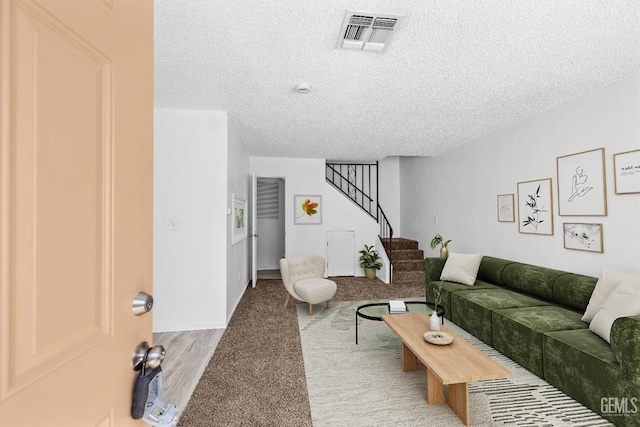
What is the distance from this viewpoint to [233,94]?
3.21 meters

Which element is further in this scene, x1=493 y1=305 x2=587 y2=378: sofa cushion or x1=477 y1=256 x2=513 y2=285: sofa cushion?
x1=477 y1=256 x2=513 y2=285: sofa cushion

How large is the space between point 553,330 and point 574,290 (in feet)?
2.47

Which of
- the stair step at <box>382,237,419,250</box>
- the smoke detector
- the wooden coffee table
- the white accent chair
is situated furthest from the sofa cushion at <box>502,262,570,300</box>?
the smoke detector

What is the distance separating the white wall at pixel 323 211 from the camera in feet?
22.0

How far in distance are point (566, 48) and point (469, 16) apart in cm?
100

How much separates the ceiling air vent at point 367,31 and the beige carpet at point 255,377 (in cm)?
255

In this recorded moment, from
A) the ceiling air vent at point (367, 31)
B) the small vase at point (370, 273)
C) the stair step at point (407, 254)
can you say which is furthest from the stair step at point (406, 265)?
the ceiling air vent at point (367, 31)

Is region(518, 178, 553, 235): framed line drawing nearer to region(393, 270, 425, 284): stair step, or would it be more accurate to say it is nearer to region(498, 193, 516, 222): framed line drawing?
region(498, 193, 516, 222): framed line drawing

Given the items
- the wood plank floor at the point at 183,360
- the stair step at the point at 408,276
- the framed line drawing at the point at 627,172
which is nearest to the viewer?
the wood plank floor at the point at 183,360

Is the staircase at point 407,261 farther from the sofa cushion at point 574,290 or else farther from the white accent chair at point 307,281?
the sofa cushion at point 574,290

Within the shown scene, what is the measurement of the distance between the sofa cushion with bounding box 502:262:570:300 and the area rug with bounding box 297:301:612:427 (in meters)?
0.93

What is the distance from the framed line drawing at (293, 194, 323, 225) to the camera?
6789mm

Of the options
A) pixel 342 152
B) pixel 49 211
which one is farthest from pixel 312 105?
pixel 49 211

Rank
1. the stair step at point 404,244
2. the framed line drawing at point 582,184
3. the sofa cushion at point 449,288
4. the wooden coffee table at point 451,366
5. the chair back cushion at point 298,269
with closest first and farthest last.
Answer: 1. the wooden coffee table at point 451,366
2. the framed line drawing at point 582,184
3. the sofa cushion at point 449,288
4. the chair back cushion at point 298,269
5. the stair step at point 404,244
